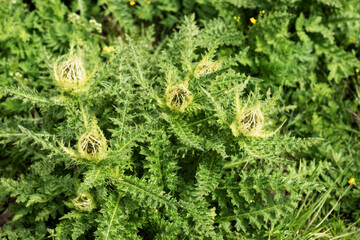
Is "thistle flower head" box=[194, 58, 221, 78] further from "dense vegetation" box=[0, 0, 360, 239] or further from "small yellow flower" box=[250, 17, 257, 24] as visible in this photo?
→ "small yellow flower" box=[250, 17, 257, 24]

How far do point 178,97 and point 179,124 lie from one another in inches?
8.5

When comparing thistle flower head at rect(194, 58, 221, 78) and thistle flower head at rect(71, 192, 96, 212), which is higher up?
thistle flower head at rect(194, 58, 221, 78)

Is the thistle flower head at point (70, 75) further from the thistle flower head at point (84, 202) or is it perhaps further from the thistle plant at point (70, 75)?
the thistle flower head at point (84, 202)

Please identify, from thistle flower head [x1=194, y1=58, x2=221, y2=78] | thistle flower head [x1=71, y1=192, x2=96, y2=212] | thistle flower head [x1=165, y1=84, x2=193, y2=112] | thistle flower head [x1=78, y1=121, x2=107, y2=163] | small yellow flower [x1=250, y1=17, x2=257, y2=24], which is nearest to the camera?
thistle flower head [x1=78, y1=121, x2=107, y2=163]

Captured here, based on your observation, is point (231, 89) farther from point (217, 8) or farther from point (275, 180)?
point (217, 8)

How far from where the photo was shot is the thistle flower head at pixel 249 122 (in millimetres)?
2088

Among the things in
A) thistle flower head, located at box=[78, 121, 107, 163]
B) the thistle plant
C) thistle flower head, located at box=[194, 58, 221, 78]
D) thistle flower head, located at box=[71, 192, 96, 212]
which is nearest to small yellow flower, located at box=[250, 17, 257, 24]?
thistle flower head, located at box=[194, 58, 221, 78]

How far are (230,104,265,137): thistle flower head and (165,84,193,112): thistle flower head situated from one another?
346 millimetres

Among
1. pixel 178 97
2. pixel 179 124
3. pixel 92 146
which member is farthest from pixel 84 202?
pixel 178 97

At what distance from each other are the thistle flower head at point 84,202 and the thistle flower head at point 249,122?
3.61 feet

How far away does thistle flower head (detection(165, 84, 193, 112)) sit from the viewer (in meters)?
2.19

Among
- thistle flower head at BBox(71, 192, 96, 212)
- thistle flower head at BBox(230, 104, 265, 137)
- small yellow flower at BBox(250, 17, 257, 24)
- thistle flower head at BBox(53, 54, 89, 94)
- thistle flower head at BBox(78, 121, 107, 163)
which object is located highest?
small yellow flower at BBox(250, 17, 257, 24)

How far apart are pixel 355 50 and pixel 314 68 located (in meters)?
0.62

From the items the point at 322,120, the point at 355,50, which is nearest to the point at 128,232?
the point at 322,120
